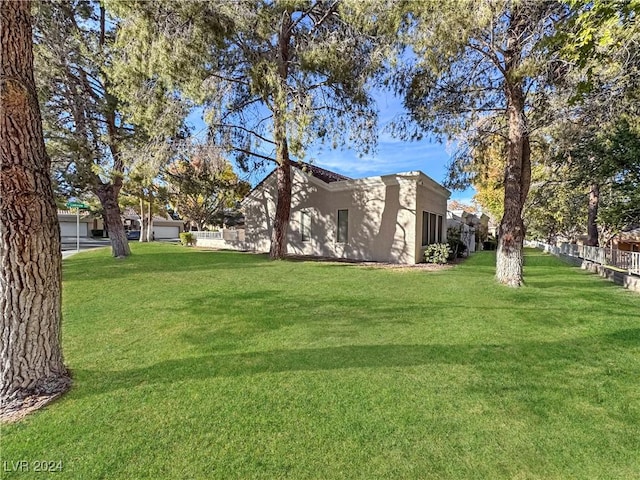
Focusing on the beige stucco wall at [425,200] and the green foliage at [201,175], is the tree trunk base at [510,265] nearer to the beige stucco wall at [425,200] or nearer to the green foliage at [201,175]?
the beige stucco wall at [425,200]

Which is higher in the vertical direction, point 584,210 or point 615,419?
point 584,210

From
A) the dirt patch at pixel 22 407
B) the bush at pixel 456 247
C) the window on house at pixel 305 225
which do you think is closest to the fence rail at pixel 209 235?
the window on house at pixel 305 225

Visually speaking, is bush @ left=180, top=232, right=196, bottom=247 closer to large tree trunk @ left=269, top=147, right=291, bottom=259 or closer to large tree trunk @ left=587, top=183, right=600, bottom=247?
large tree trunk @ left=269, top=147, right=291, bottom=259

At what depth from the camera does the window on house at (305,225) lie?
17.0m

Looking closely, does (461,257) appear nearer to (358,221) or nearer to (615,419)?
(358,221)

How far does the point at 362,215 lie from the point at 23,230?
42.1 ft

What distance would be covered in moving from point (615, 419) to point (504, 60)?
8821 mm

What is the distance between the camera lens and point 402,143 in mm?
12359

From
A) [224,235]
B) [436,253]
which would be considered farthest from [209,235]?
[436,253]

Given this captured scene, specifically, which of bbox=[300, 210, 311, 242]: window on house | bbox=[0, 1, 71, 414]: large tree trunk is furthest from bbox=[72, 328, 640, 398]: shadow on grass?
bbox=[300, 210, 311, 242]: window on house

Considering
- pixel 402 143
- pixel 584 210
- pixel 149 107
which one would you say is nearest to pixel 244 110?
pixel 149 107

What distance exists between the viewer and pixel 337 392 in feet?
11.0

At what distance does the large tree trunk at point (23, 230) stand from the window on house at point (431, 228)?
43.8ft

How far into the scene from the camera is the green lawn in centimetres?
245
